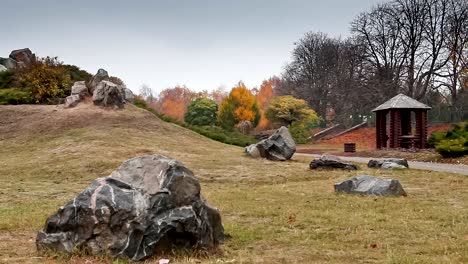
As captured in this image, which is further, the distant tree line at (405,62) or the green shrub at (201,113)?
the green shrub at (201,113)

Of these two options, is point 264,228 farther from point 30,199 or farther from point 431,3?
point 431,3

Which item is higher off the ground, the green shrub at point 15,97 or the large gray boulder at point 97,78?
the large gray boulder at point 97,78

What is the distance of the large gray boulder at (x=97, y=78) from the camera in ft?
106

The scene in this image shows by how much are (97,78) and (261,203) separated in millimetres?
25397

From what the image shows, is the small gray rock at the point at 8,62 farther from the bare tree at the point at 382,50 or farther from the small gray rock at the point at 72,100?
the bare tree at the point at 382,50

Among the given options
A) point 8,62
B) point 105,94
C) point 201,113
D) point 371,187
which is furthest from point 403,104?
point 8,62

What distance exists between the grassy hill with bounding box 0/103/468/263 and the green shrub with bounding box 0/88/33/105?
247 inches

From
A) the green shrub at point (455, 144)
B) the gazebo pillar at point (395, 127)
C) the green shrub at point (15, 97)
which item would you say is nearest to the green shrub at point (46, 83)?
the green shrub at point (15, 97)

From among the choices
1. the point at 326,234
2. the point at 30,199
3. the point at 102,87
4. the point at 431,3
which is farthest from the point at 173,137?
the point at 431,3

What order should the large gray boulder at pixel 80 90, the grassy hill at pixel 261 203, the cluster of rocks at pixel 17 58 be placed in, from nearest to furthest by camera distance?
the grassy hill at pixel 261 203 < the large gray boulder at pixel 80 90 < the cluster of rocks at pixel 17 58

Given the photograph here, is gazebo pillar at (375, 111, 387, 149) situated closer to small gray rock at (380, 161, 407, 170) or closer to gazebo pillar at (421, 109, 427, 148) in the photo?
gazebo pillar at (421, 109, 427, 148)

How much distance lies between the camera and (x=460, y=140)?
72.2 ft

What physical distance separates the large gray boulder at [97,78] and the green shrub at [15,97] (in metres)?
3.85

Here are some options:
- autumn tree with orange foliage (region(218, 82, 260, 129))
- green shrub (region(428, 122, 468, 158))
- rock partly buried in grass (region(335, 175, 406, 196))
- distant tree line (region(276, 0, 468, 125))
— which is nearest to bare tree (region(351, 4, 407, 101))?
distant tree line (region(276, 0, 468, 125))
